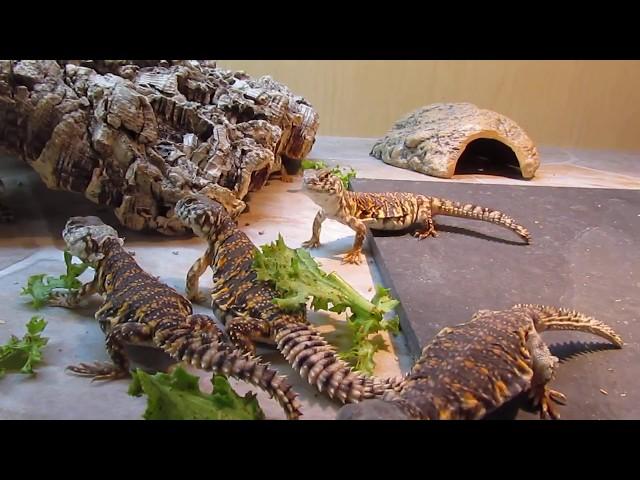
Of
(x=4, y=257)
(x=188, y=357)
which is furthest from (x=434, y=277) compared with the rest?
(x=4, y=257)

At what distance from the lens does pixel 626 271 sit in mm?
3180

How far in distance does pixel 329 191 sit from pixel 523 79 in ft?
14.4

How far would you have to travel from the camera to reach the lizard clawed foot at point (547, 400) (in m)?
1.97

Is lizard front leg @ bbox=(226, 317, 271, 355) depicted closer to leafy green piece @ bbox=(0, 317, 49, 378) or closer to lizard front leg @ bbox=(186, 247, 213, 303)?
lizard front leg @ bbox=(186, 247, 213, 303)

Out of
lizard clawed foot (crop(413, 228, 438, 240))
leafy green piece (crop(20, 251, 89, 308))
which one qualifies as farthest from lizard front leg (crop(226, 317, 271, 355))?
lizard clawed foot (crop(413, 228, 438, 240))

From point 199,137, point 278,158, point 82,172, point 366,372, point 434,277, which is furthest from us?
point 278,158

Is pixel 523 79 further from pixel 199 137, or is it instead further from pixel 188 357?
pixel 188 357

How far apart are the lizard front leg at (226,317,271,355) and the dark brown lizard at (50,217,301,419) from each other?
6 centimetres

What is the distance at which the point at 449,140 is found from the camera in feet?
18.1

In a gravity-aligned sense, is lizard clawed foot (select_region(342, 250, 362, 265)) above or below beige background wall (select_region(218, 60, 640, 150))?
below

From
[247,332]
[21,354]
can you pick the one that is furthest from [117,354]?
[247,332]

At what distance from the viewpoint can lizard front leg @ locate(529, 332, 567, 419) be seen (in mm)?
1994
